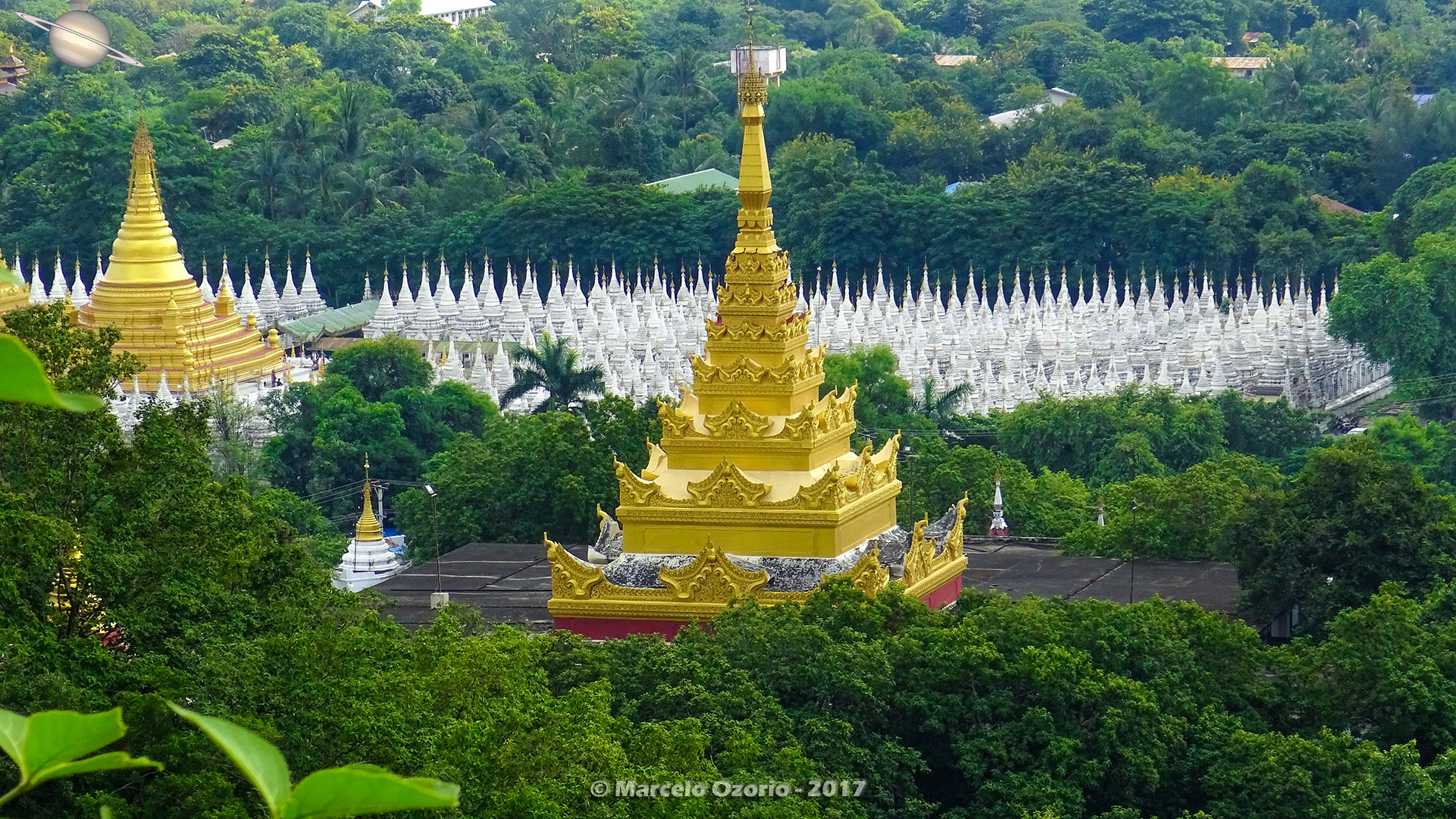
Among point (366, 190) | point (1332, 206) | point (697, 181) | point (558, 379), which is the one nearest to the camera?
point (558, 379)

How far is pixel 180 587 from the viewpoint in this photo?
31.0 metres

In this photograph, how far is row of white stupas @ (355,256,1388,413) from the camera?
7925 cm

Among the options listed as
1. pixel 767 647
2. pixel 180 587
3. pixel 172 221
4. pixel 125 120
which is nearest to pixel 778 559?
pixel 767 647

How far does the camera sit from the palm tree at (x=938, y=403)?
70750mm

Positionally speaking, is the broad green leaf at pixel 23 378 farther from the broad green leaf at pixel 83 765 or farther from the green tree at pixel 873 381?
the green tree at pixel 873 381

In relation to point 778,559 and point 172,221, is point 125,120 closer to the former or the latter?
point 172,221

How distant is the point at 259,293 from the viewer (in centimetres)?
9650

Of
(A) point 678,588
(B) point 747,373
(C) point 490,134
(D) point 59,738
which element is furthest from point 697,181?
(D) point 59,738

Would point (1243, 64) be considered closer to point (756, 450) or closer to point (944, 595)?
point (944, 595)

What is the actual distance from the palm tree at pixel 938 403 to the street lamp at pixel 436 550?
18579 mm

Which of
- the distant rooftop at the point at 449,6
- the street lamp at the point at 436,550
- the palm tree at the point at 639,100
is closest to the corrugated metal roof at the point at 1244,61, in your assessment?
the palm tree at the point at 639,100

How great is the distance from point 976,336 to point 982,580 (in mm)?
41493

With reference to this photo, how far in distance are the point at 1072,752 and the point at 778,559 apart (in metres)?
5.98

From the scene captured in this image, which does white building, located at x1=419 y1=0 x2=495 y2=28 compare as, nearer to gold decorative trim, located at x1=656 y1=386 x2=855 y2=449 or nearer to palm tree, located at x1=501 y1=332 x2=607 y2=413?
palm tree, located at x1=501 y1=332 x2=607 y2=413
